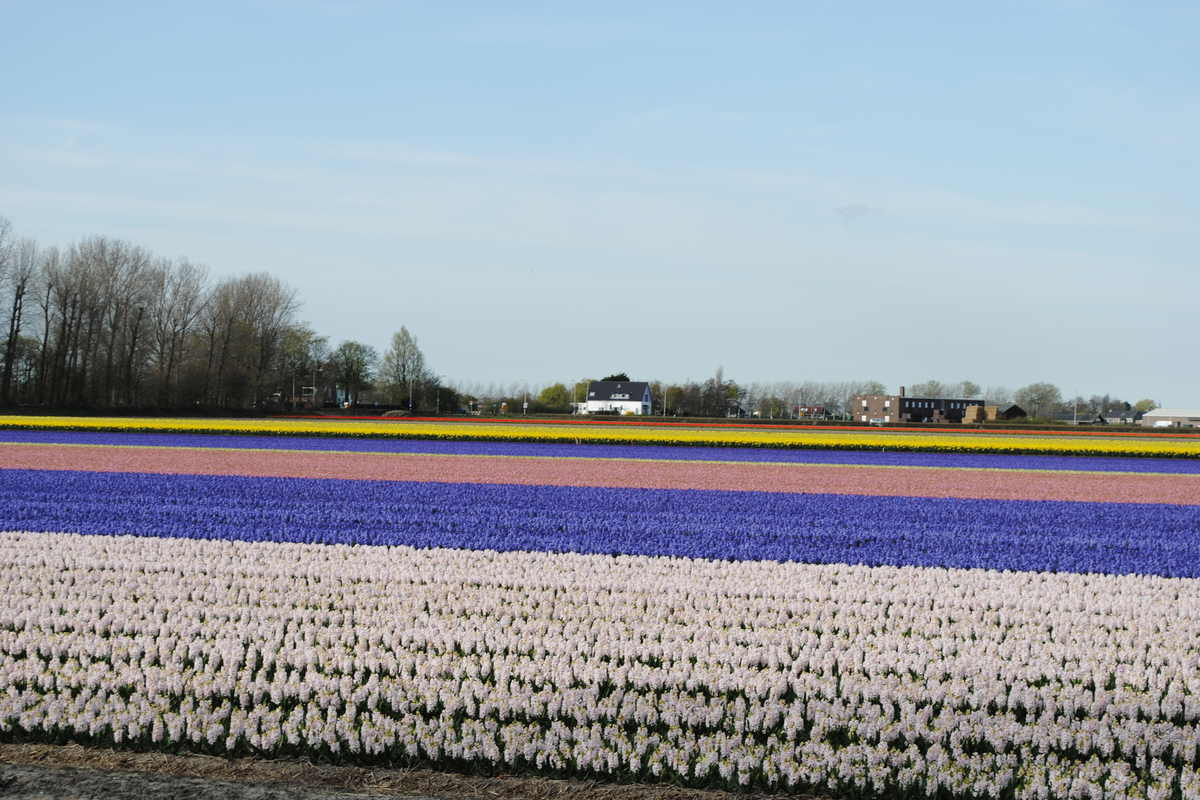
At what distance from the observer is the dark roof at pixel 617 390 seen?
539ft

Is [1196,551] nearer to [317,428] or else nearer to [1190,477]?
[1190,477]

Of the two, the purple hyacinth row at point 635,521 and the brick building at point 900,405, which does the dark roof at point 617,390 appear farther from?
the purple hyacinth row at point 635,521

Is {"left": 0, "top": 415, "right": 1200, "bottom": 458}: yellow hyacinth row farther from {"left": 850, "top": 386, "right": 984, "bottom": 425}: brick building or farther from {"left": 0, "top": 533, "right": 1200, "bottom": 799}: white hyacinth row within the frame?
{"left": 850, "top": 386, "right": 984, "bottom": 425}: brick building

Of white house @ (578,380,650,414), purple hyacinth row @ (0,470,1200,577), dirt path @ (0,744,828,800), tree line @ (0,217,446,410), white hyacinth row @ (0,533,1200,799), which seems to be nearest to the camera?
dirt path @ (0,744,828,800)

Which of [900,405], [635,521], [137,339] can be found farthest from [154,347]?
[900,405]

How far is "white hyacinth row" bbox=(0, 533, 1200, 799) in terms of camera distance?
6.71 meters

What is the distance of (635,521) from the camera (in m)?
17.1

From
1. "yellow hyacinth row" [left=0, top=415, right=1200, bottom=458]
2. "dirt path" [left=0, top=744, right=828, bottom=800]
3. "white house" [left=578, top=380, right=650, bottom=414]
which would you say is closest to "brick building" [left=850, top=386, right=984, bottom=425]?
"white house" [left=578, top=380, right=650, bottom=414]

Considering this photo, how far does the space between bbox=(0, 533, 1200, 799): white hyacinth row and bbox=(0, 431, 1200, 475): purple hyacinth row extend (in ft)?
76.7

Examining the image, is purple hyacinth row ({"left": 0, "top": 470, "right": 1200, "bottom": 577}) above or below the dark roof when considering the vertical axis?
below

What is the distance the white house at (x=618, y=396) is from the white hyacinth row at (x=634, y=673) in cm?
14776

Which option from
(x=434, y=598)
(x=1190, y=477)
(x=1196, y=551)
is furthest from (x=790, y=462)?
(x=434, y=598)

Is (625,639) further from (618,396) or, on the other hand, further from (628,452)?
(618,396)

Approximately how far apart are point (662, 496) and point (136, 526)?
9.94m
